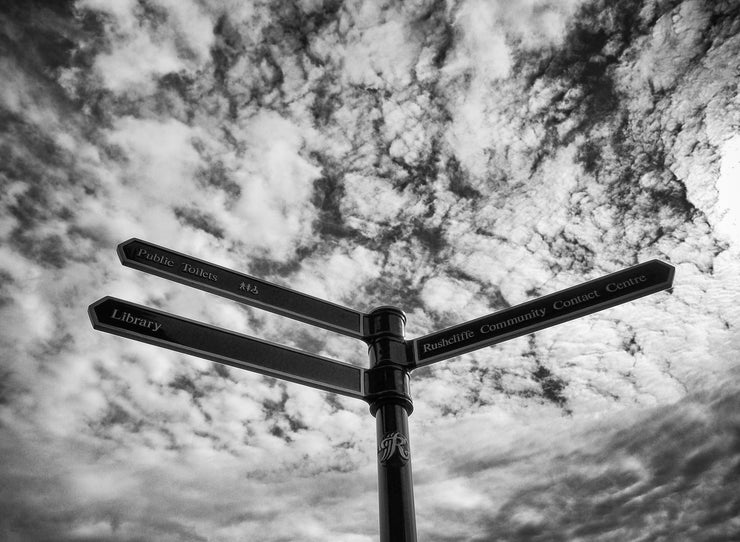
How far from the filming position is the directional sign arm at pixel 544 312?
353cm

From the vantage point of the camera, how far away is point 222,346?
3486 millimetres

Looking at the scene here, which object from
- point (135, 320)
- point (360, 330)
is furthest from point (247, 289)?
point (360, 330)

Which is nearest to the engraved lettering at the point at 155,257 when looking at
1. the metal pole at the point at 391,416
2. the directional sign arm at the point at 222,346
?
the directional sign arm at the point at 222,346

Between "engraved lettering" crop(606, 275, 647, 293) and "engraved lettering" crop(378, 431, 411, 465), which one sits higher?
"engraved lettering" crop(606, 275, 647, 293)

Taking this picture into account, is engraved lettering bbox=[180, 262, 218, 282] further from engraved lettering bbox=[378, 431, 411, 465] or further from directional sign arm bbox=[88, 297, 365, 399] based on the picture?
engraved lettering bbox=[378, 431, 411, 465]

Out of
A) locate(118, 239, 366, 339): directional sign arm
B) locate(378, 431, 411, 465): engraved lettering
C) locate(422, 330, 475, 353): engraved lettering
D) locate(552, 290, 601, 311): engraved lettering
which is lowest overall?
locate(378, 431, 411, 465): engraved lettering

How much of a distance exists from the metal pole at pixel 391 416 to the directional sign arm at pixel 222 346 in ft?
0.59

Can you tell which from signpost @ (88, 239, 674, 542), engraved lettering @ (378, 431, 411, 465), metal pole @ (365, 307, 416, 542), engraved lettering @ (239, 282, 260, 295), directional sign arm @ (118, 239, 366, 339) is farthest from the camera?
engraved lettering @ (239, 282, 260, 295)

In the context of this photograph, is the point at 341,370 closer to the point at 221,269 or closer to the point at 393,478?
the point at 393,478

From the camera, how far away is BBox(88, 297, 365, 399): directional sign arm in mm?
3281

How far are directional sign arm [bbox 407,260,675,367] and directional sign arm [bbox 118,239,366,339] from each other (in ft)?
1.90

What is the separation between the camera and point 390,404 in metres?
3.38

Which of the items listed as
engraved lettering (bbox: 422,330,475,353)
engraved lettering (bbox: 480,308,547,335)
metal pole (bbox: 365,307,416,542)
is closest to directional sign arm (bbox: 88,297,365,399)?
metal pole (bbox: 365,307,416,542)

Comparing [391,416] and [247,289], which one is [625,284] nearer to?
[391,416]
